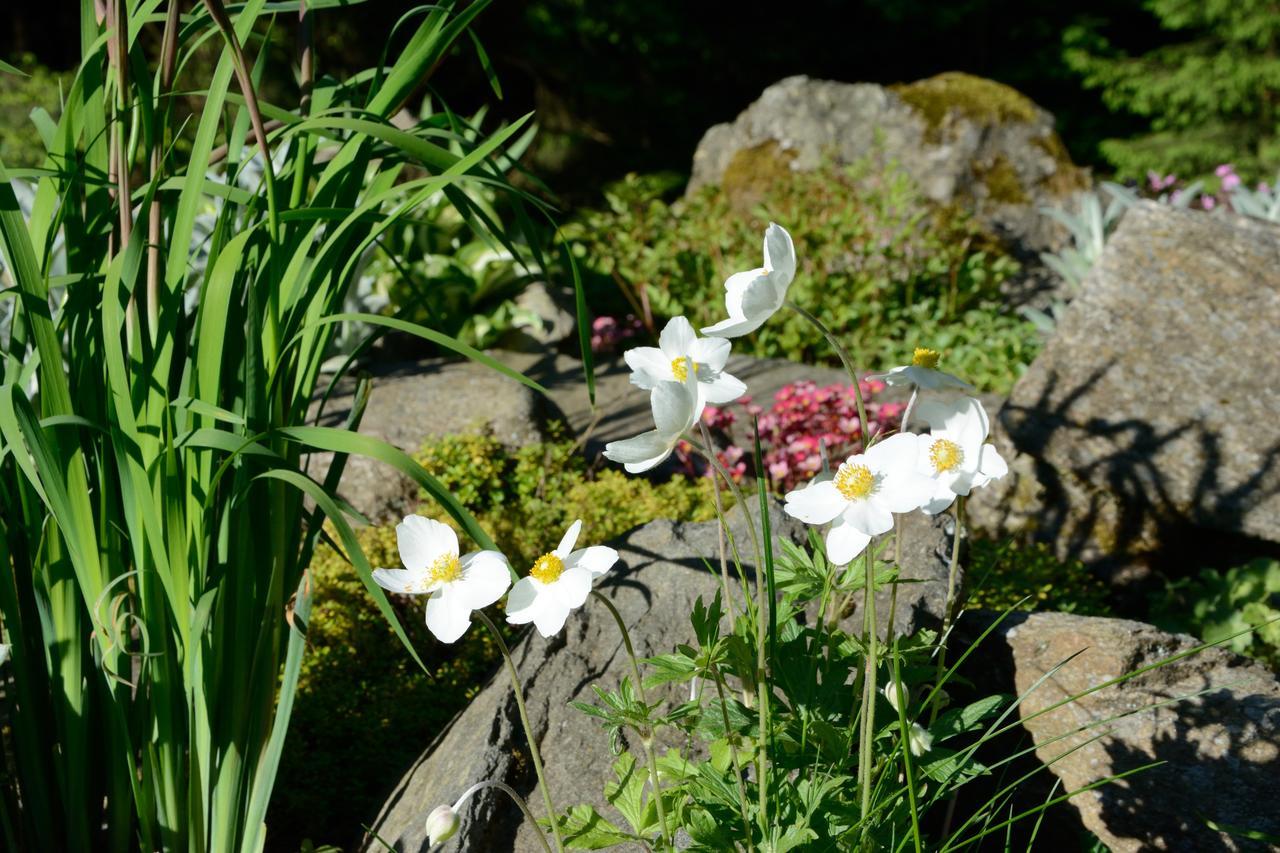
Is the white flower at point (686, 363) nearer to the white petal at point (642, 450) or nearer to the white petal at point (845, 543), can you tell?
the white petal at point (642, 450)

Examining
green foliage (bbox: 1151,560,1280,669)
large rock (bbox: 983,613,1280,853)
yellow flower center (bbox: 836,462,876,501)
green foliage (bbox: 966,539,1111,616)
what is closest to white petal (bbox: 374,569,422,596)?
yellow flower center (bbox: 836,462,876,501)

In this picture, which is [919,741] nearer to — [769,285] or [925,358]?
[925,358]

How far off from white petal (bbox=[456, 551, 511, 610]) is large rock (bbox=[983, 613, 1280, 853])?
0.98m

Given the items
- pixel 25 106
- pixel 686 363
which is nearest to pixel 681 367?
pixel 686 363

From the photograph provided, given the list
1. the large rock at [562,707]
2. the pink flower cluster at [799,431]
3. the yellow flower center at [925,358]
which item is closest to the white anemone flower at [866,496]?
the yellow flower center at [925,358]

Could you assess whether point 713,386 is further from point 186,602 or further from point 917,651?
point 186,602

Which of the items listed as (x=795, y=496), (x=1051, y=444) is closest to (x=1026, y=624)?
(x=795, y=496)

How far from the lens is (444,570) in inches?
45.2

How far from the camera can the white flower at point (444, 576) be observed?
112 centimetres

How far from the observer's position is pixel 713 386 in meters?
1.16

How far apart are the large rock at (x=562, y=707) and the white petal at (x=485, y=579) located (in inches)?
22.1

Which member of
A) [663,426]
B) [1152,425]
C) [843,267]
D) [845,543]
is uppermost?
[663,426]

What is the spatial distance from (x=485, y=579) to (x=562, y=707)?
699 mm

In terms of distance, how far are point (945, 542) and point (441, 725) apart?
3.54ft
